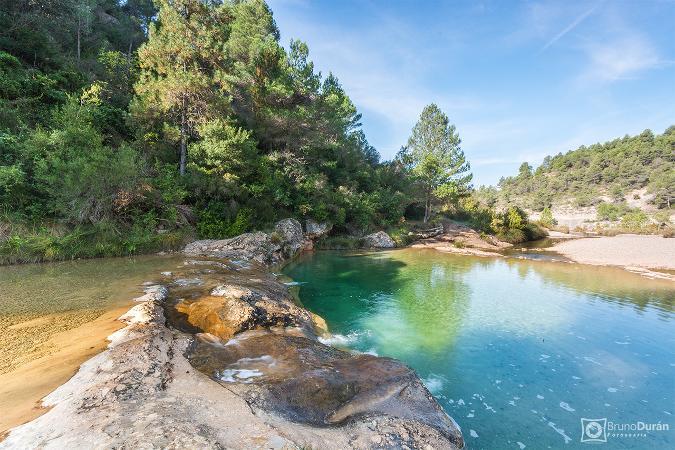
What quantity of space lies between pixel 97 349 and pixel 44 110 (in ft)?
53.6

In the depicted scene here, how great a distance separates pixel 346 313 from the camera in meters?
9.90

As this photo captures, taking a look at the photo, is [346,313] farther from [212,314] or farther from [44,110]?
[44,110]

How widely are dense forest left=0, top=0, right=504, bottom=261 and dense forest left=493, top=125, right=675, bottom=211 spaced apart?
76124 mm

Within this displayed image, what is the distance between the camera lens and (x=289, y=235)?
18953mm

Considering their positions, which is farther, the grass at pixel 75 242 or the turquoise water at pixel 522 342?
the grass at pixel 75 242

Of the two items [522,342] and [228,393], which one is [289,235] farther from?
[228,393]

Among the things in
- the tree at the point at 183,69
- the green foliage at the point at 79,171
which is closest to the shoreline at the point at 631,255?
the tree at the point at 183,69

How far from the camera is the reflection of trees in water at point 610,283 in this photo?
11938 mm

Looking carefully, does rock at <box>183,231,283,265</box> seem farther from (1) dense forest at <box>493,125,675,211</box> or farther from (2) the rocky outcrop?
(1) dense forest at <box>493,125,675,211</box>

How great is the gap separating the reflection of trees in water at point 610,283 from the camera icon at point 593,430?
8542mm

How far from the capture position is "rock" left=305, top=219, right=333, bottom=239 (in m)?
22.9

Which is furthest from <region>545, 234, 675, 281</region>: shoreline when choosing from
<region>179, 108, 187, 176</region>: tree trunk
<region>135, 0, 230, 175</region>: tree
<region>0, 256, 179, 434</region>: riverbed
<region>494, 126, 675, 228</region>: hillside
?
<region>494, 126, 675, 228</region>: hillside

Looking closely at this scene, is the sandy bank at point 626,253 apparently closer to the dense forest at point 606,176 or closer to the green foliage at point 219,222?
the green foliage at point 219,222

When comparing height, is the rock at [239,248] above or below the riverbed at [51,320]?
above
